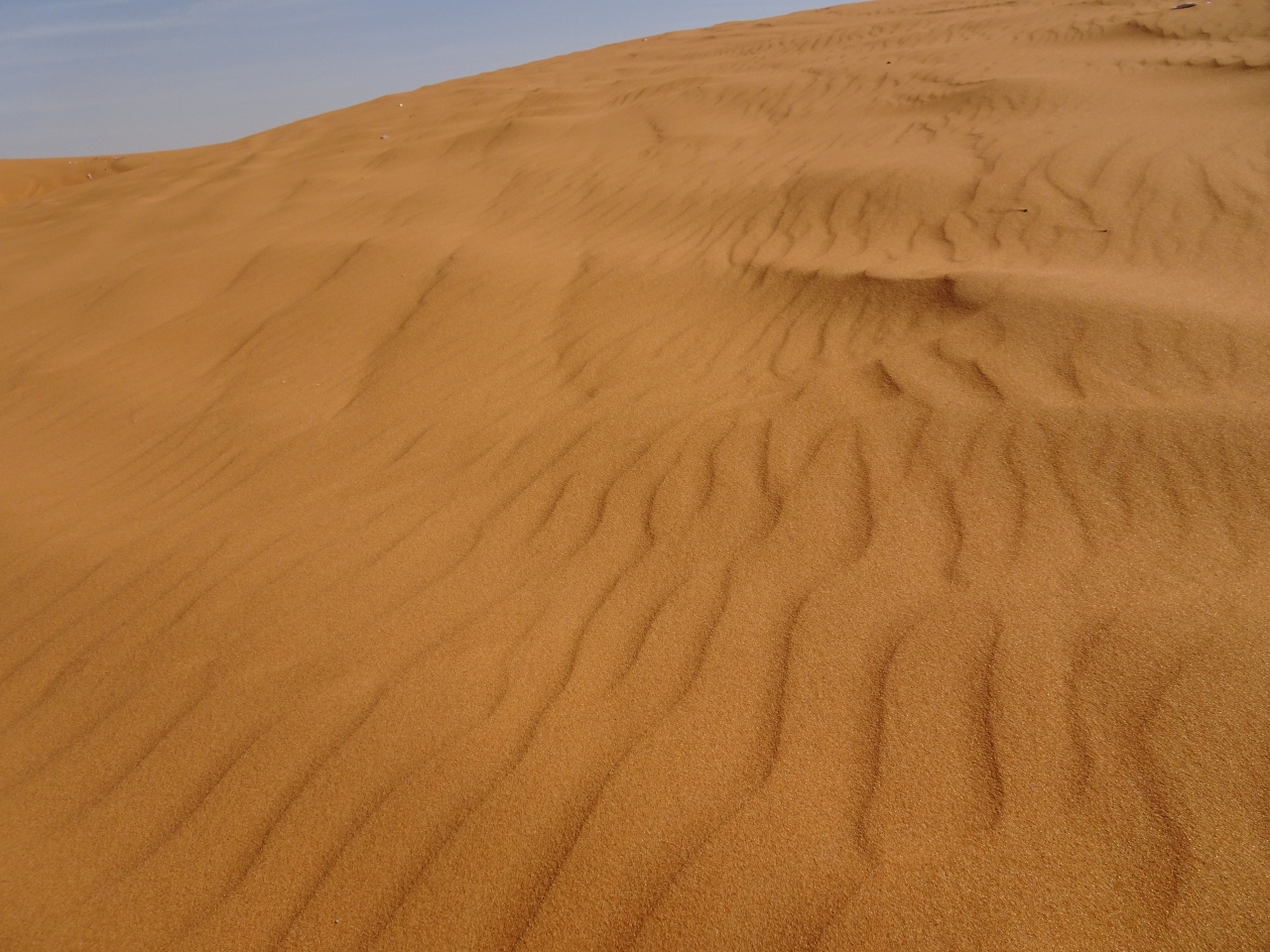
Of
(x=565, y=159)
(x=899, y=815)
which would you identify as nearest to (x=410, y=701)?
(x=899, y=815)

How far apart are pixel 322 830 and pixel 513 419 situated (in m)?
1.76

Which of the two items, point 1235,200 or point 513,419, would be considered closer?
point 513,419

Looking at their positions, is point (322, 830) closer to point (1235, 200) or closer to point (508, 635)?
point (508, 635)

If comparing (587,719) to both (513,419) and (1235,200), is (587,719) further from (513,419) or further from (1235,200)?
(1235,200)

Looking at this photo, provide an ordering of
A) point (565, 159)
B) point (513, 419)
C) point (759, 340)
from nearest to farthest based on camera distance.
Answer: point (513, 419)
point (759, 340)
point (565, 159)

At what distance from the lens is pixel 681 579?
2168mm

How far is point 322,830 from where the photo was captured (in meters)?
1.62

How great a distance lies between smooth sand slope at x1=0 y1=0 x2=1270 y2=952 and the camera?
1.45m

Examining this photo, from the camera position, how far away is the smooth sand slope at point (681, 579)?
57.2 inches

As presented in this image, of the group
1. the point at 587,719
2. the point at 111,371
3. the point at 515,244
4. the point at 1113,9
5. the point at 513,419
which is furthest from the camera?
the point at 1113,9

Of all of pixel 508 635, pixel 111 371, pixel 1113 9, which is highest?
pixel 1113 9

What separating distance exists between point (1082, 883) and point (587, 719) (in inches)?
39.1

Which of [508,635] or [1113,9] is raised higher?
[1113,9]

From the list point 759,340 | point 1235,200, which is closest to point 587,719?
point 759,340
